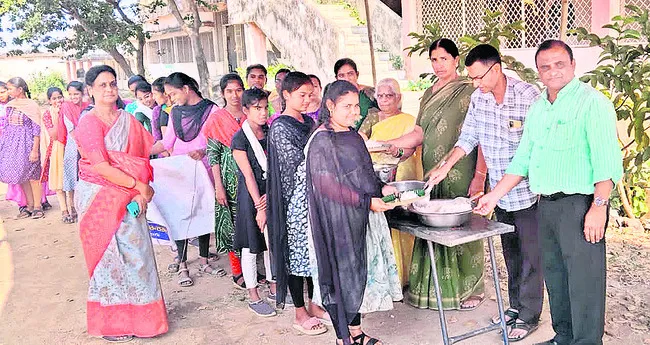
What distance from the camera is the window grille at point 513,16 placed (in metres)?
9.20

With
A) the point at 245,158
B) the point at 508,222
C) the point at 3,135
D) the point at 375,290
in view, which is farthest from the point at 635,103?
the point at 3,135

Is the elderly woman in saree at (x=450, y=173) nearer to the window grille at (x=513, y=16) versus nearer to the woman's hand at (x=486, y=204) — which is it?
the woman's hand at (x=486, y=204)

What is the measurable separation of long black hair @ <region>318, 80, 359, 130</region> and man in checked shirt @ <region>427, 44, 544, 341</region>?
688mm

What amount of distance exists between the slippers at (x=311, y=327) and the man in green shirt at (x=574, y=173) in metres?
1.43

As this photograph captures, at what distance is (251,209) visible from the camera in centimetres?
371

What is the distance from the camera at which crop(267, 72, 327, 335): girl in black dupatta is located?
122 inches

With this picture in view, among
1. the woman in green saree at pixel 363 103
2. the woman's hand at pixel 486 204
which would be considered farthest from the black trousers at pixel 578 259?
the woman in green saree at pixel 363 103

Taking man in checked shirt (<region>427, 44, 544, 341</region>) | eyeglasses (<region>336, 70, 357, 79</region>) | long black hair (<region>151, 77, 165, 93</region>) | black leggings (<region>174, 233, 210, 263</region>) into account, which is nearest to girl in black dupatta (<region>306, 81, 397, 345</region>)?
man in checked shirt (<region>427, 44, 544, 341</region>)

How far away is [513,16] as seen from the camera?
34.0ft

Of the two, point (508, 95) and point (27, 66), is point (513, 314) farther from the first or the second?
point (27, 66)

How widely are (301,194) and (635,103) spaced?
2.52 m

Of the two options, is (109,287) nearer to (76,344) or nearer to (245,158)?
(76,344)

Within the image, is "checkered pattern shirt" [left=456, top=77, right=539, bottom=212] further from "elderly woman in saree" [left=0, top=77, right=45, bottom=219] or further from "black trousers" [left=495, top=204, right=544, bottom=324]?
"elderly woman in saree" [left=0, top=77, right=45, bottom=219]

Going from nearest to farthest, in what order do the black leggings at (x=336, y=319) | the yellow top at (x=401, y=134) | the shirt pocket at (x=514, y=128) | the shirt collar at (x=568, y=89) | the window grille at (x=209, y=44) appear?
the shirt collar at (x=568, y=89), the black leggings at (x=336, y=319), the shirt pocket at (x=514, y=128), the yellow top at (x=401, y=134), the window grille at (x=209, y=44)
